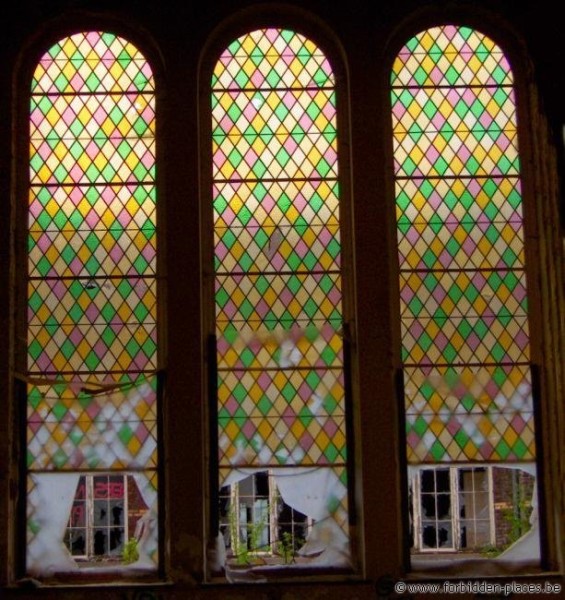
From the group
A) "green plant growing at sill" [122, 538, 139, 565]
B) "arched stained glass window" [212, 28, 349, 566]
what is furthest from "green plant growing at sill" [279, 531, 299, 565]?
"green plant growing at sill" [122, 538, 139, 565]

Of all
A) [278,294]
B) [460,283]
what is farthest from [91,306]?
[460,283]

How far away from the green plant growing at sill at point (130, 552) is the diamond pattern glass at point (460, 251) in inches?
80.1

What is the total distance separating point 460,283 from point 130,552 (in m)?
3.05

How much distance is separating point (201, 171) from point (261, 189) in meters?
0.46

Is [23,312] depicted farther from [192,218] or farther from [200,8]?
[200,8]

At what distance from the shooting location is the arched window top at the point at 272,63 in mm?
8617

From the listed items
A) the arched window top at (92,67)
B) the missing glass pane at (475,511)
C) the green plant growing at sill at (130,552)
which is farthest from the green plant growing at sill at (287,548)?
the arched window top at (92,67)

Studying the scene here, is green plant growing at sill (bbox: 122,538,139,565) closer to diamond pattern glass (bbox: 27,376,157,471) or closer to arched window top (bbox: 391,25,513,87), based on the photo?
diamond pattern glass (bbox: 27,376,157,471)

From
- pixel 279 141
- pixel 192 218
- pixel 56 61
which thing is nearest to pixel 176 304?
pixel 192 218

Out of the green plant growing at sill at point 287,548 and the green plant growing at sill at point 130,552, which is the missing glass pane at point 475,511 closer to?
the green plant growing at sill at point 287,548

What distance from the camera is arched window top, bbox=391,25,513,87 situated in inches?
340

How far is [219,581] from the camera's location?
7.84m

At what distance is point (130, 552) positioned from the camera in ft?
26.2

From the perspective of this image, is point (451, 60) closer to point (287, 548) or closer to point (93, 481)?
point (287, 548)
